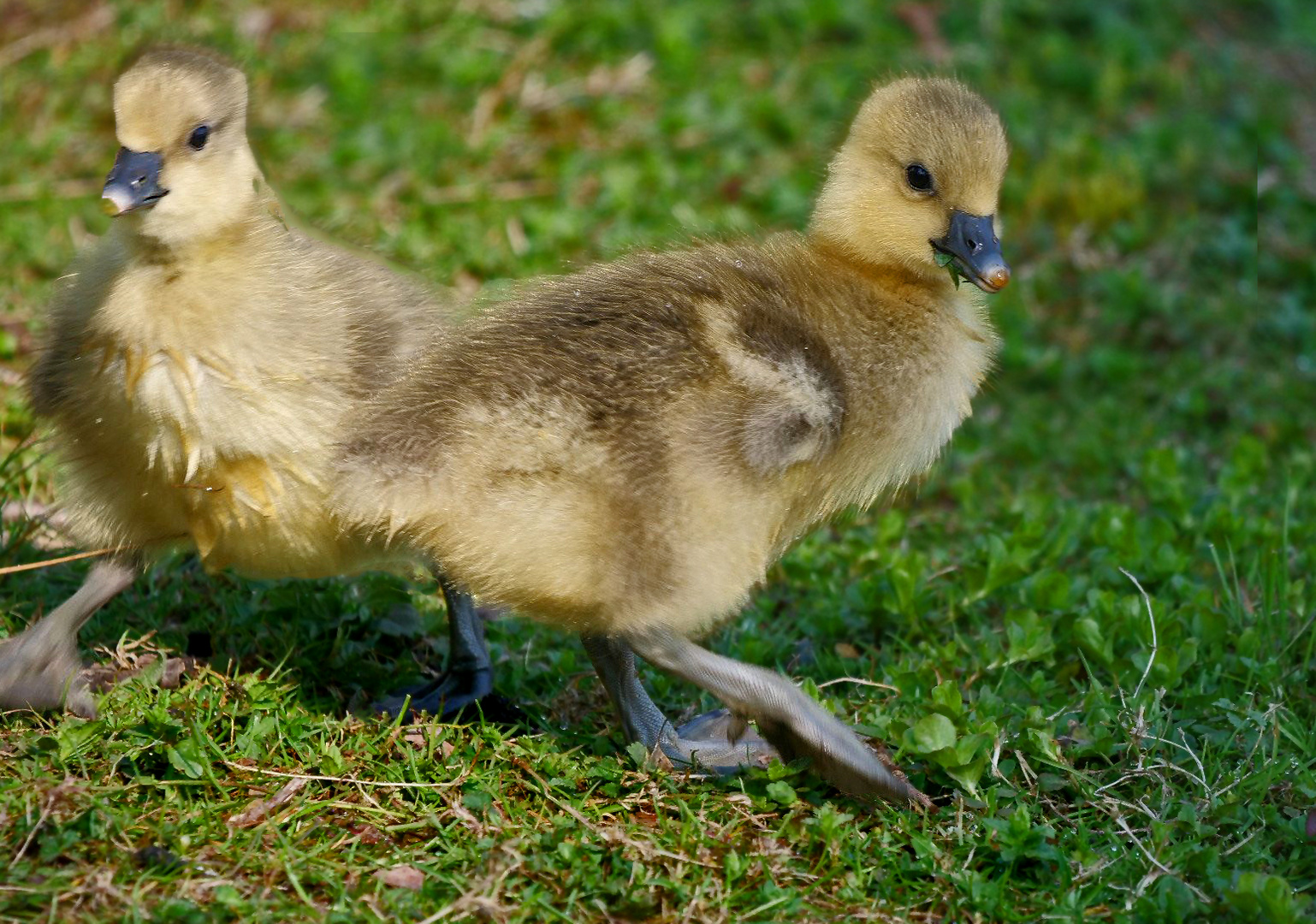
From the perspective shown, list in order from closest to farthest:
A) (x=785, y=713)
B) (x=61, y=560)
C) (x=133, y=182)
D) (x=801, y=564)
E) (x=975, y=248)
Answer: (x=133, y=182) < (x=785, y=713) < (x=975, y=248) < (x=61, y=560) < (x=801, y=564)

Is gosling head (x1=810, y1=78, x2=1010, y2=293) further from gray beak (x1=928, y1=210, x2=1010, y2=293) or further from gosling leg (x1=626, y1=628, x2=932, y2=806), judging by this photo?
gosling leg (x1=626, y1=628, x2=932, y2=806)

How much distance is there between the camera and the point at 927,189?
125 inches

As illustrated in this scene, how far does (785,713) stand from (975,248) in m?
1.00

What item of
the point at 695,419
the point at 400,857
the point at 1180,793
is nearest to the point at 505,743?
the point at 400,857

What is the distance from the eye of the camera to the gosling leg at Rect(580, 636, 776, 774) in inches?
122

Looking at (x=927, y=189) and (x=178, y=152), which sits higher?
(x=178, y=152)

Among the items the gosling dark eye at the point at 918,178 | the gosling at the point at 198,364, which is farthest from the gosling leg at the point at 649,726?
the gosling dark eye at the point at 918,178

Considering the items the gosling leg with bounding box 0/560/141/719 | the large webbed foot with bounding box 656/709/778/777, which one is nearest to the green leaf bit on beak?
the large webbed foot with bounding box 656/709/778/777

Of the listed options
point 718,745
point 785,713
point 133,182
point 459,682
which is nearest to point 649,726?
point 718,745

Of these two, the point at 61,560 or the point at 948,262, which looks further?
the point at 61,560

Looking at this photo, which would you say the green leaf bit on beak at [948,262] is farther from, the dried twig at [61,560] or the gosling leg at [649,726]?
the dried twig at [61,560]

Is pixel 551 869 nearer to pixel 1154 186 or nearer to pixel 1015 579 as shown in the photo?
pixel 1015 579

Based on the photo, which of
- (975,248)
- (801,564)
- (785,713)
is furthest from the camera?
(801,564)

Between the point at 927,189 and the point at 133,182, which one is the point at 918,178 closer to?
the point at 927,189
